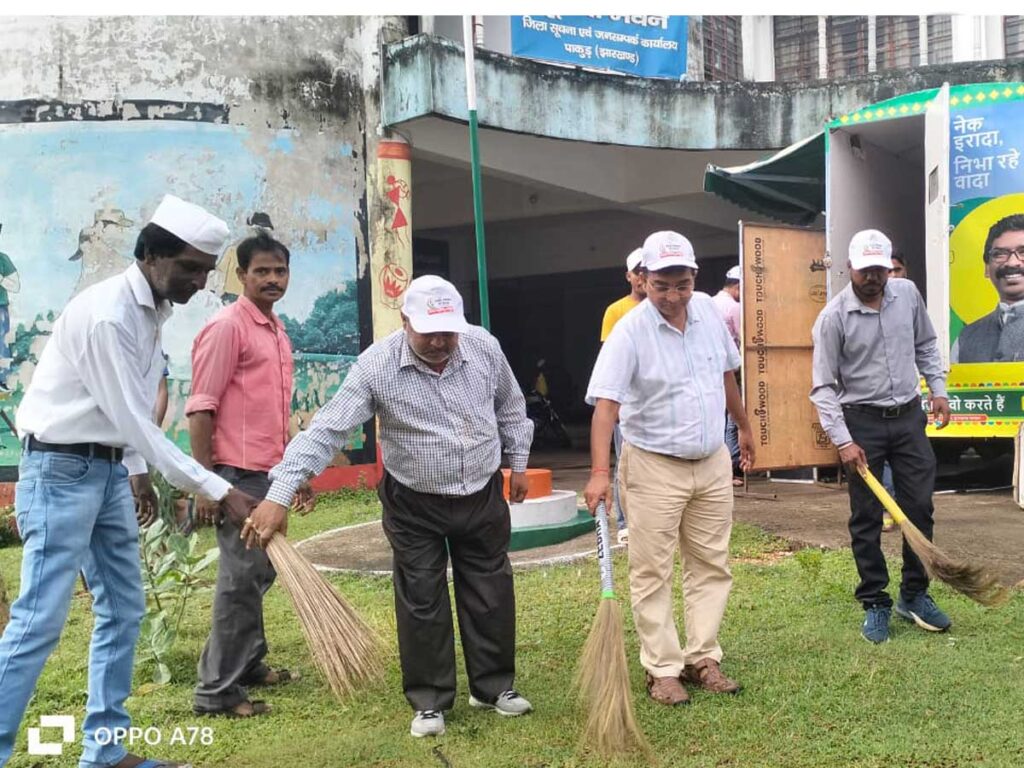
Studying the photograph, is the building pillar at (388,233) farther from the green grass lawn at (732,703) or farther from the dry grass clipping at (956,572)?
the dry grass clipping at (956,572)

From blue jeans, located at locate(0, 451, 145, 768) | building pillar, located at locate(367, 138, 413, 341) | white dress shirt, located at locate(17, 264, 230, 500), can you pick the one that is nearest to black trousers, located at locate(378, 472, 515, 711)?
white dress shirt, located at locate(17, 264, 230, 500)

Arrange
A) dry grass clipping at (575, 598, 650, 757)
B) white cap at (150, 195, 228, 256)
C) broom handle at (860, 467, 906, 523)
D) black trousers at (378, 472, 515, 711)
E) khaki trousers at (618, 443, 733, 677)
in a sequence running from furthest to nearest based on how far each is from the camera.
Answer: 1. broom handle at (860, 467, 906, 523)
2. khaki trousers at (618, 443, 733, 677)
3. black trousers at (378, 472, 515, 711)
4. dry grass clipping at (575, 598, 650, 757)
5. white cap at (150, 195, 228, 256)

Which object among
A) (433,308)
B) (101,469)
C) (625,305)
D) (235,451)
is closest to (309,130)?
(625,305)

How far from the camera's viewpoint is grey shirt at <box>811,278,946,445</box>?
4516 millimetres

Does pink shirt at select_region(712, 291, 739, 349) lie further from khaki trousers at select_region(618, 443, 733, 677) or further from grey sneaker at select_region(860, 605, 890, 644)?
khaki trousers at select_region(618, 443, 733, 677)

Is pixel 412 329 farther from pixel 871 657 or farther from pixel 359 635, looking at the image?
pixel 871 657

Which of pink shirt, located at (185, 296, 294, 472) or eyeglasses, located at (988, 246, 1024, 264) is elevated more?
eyeglasses, located at (988, 246, 1024, 264)

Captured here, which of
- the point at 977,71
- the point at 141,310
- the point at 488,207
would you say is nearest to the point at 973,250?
the point at 977,71

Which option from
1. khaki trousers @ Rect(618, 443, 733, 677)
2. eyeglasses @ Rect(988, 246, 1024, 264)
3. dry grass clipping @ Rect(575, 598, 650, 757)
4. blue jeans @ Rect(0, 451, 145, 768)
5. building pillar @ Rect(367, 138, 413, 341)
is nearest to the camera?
blue jeans @ Rect(0, 451, 145, 768)

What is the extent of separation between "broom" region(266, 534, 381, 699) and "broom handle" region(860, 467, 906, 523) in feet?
7.31

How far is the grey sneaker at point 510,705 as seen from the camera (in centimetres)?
369

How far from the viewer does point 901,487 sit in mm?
4566

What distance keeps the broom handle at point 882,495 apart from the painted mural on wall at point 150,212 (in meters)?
5.82

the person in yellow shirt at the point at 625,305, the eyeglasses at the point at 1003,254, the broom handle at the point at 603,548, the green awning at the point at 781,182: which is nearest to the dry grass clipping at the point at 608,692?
the broom handle at the point at 603,548
